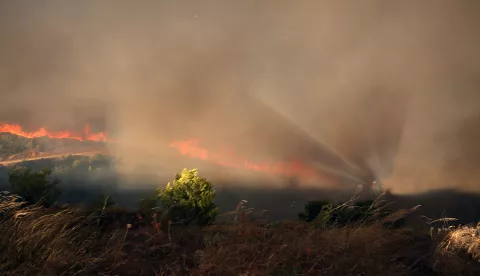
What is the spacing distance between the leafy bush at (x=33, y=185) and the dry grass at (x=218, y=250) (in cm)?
552

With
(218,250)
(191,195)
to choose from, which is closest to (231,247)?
(218,250)

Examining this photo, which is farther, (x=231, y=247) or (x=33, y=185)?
(x=33, y=185)

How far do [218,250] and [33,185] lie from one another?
30.7ft

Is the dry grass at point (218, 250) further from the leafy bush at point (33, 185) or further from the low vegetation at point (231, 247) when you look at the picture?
the leafy bush at point (33, 185)

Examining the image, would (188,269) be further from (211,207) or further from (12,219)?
(211,207)

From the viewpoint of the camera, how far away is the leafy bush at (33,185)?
39.0ft

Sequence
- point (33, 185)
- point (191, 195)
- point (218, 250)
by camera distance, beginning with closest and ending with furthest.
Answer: point (218, 250) → point (33, 185) → point (191, 195)

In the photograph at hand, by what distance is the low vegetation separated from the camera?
5.37m

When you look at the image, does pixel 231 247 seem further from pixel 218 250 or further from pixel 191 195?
pixel 191 195

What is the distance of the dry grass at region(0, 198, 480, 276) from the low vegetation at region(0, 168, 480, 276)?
15 millimetres

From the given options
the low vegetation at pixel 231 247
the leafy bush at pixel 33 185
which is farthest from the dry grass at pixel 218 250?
the leafy bush at pixel 33 185

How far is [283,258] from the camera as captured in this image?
5.76 m

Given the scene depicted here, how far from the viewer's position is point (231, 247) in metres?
6.09

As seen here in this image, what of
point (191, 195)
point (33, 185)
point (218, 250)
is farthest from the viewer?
point (191, 195)
